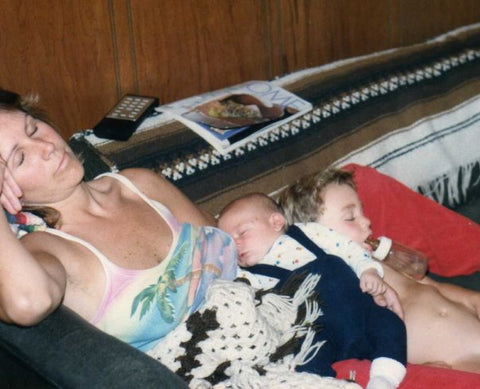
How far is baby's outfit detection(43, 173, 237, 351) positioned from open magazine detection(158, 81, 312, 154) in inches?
16.2

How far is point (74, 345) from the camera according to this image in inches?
49.8

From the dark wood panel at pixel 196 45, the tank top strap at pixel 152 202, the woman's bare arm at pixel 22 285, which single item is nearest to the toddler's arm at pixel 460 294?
the tank top strap at pixel 152 202

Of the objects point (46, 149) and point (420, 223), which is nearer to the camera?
point (46, 149)

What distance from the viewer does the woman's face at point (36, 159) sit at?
1453 millimetres

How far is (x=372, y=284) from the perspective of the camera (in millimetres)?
1710

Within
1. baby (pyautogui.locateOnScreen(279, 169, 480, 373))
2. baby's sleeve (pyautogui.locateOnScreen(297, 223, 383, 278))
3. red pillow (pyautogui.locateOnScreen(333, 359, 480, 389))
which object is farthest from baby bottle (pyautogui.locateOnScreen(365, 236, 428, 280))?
red pillow (pyautogui.locateOnScreen(333, 359, 480, 389))

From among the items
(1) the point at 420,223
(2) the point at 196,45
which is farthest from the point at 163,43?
(1) the point at 420,223

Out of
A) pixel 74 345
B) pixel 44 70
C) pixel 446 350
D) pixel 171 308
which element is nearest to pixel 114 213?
pixel 171 308

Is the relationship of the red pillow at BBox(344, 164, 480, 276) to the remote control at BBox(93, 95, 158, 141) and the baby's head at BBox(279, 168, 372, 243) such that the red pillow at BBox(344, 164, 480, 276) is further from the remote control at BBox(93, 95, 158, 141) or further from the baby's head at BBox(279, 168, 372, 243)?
the remote control at BBox(93, 95, 158, 141)

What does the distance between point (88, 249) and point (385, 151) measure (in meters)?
1.12

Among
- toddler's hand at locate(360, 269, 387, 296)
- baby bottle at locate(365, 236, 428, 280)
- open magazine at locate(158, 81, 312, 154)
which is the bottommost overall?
baby bottle at locate(365, 236, 428, 280)

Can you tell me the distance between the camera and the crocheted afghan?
1.44 m

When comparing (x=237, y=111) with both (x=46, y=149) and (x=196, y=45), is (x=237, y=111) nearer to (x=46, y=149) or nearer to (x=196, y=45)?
(x=196, y=45)

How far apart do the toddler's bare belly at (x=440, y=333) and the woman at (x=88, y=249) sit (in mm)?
491
